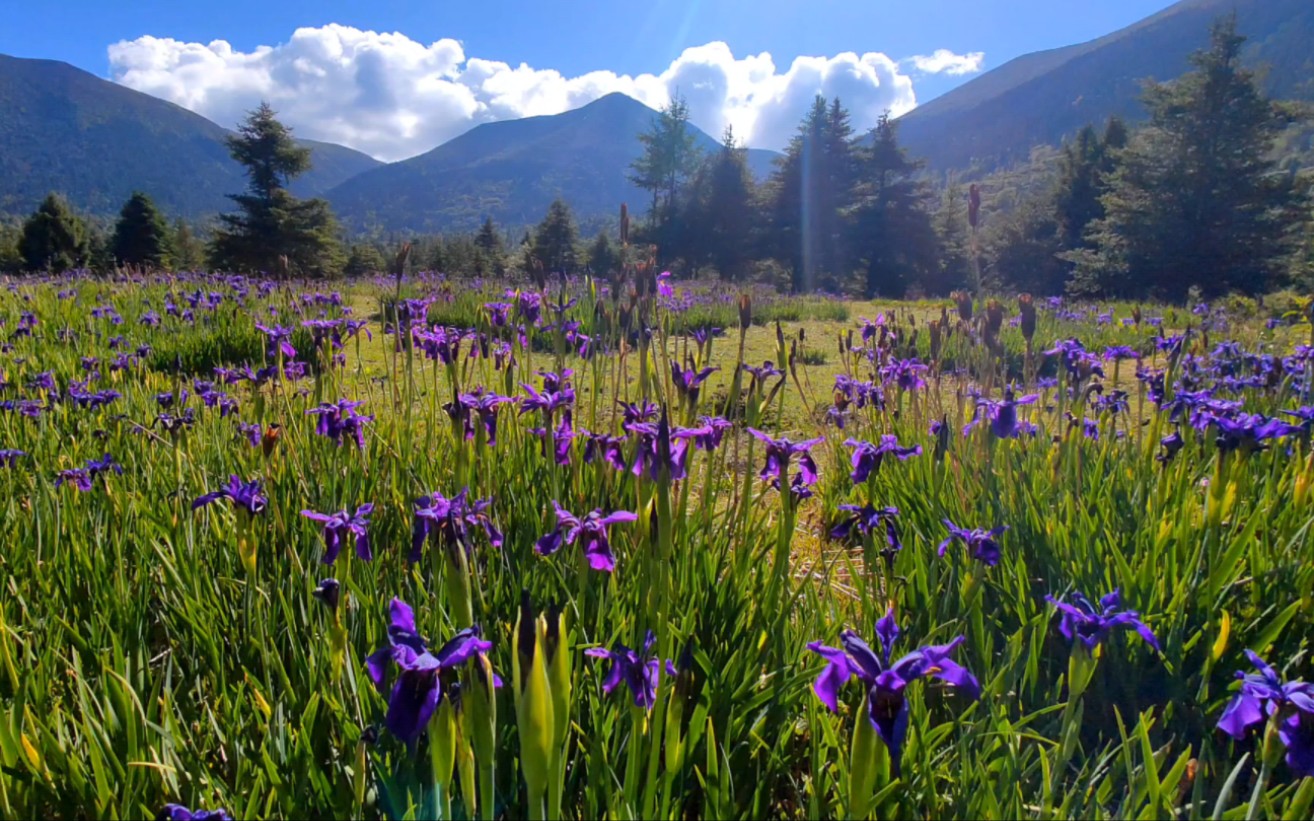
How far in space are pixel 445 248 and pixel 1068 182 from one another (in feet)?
137

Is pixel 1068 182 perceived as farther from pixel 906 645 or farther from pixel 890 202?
pixel 906 645

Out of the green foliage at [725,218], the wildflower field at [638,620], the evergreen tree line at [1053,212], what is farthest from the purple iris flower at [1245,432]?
the green foliage at [725,218]

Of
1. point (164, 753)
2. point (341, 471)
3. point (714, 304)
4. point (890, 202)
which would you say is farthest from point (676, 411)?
point (890, 202)

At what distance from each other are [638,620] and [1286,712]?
1045mm

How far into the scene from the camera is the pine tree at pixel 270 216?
34.6 m

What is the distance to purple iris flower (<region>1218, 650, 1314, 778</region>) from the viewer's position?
924mm

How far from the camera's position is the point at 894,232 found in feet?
119

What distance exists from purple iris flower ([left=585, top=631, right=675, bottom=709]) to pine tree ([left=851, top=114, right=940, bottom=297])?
36141 millimetres

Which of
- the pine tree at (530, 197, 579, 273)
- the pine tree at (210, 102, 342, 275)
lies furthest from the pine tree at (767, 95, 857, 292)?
the pine tree at (210, 102, 342, 275)

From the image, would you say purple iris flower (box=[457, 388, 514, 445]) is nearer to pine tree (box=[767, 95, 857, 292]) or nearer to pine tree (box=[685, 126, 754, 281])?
pine tree (box=[767, 95, 857, 292])

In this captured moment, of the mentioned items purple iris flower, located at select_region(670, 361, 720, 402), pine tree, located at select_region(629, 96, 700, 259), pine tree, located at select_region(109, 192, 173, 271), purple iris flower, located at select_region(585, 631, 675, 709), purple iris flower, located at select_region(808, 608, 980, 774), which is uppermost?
pine tree, located at select_region(629, 96, 700, 259)

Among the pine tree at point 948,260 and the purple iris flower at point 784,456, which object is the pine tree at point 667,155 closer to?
the pine tree at point 948,260

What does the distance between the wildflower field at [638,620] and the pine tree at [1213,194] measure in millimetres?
27864

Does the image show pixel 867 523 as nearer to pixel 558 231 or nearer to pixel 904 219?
pixel 904 219
